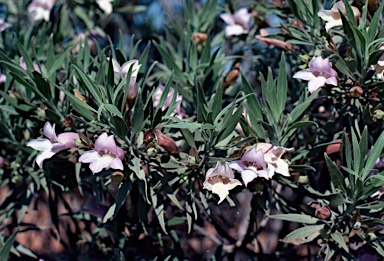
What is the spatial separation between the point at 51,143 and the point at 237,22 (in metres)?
0.91

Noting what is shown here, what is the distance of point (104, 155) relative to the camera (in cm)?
123

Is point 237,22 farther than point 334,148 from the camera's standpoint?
Yes

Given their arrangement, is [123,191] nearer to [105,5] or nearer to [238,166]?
[238,166]

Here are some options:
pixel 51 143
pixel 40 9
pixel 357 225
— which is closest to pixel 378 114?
pixel 357 225

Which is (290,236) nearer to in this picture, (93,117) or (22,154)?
(93,117)

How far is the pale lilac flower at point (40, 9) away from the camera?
1.98 meters

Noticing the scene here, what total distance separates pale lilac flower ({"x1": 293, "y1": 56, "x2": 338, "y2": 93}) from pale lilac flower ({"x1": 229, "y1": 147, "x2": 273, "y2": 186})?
0.77 feet

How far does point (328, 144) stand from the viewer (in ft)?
4.47

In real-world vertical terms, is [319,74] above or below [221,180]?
above

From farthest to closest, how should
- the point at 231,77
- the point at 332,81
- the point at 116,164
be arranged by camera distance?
the point at 231,77, the point at 332,81, the point at 116,164

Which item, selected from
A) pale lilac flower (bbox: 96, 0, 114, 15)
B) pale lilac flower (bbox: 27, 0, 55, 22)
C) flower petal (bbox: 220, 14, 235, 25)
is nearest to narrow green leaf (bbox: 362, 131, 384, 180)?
flower petal (bbox: 220, 14, 235, 25)

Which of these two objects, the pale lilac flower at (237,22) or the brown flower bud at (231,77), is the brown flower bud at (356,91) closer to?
the brown flower bud at (231,77)

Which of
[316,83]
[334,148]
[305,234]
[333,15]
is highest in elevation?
[333,15]

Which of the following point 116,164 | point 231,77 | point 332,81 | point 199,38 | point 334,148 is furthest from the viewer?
point 199,38
